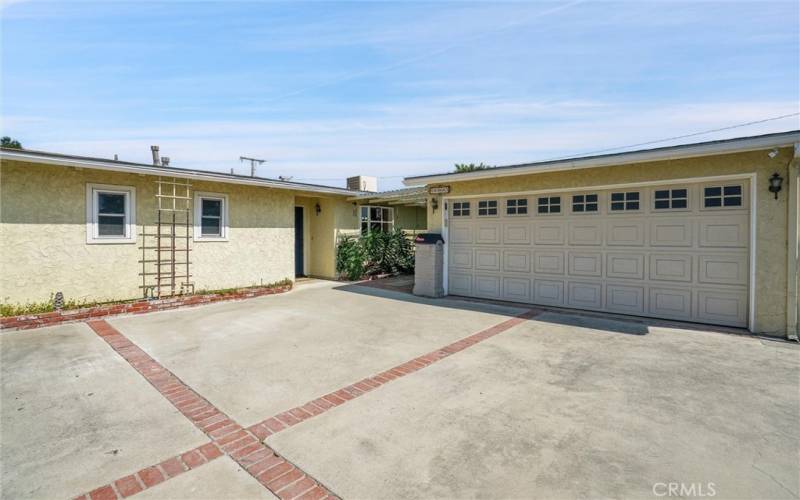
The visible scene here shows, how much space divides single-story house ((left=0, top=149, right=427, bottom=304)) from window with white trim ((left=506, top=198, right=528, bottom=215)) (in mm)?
4646

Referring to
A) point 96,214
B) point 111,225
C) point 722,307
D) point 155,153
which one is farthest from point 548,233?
point 155,153

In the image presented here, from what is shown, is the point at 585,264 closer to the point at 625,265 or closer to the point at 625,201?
the point at 625,265

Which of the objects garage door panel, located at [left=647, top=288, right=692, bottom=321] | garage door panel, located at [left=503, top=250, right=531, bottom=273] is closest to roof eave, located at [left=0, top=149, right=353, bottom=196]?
garage door panel, located at [left=503, top=250, right=531, bottom=273]

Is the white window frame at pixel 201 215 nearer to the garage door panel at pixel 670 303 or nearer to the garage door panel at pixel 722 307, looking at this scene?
the garage door panel at pixel 670 303

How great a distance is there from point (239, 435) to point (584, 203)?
24.2ft

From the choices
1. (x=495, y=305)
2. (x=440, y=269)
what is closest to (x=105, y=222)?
(x=440, y=269)

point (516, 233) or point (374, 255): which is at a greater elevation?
point (516, 233)

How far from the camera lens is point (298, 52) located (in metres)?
8.55

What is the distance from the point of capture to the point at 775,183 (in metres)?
5.72

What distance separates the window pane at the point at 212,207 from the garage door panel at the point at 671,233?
9.82 m

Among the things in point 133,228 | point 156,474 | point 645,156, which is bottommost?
point 156,474

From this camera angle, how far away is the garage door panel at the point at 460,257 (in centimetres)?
936

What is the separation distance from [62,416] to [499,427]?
152 inches

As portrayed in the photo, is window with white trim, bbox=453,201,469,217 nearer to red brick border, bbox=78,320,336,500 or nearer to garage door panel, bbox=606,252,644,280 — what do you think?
garage door panel, bbox=606,252,644,280
